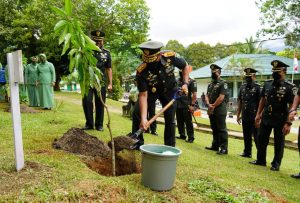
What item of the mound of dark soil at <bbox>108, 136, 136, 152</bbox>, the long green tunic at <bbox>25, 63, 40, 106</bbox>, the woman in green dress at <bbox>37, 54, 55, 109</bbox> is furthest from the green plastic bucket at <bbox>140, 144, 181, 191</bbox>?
the long green tunic at <bbox>25, 63, 40, 106</bbox>

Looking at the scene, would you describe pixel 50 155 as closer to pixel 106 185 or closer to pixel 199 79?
pixel 106 185

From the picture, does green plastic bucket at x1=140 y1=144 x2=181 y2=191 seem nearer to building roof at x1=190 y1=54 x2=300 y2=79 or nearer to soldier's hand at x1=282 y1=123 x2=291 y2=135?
soldier's hand at x1=282 y1=123 x2=291 y2=135

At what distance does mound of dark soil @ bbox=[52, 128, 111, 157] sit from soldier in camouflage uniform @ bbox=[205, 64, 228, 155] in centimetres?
288

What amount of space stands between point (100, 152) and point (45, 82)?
7.20 metres

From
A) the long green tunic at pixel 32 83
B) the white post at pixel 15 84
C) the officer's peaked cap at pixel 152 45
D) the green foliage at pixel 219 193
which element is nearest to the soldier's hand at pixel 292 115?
the green foliage at pixel 219 193

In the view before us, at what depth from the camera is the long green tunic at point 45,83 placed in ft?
36.1

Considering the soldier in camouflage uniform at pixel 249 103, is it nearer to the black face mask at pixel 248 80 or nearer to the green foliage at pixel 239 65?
the black face mask at pixel 248 80

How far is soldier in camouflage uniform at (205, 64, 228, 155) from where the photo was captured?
6750 mm

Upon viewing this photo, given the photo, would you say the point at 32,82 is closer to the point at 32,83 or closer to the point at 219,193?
the point at 32,83

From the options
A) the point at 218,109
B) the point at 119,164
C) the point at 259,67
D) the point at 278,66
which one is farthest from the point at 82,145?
the point at 259,67

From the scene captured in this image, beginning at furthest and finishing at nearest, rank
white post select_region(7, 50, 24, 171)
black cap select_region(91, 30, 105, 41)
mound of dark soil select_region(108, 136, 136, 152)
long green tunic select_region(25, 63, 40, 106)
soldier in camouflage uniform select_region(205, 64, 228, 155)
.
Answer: long green tunic select_region(25, 63, 40, 106) → soldier in camouflage uniform select_region(205, 64, 228, 155) → black cap select_region(91, 30, 105, 41) → mound of dark soil select_region(108, 136, 136, 152) → white post select_region(7, 50, 24, 171)

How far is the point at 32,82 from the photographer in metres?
11.4

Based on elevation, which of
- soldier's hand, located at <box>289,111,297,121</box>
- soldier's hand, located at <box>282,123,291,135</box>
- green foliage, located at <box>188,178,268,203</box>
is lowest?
green foliage, located at <box>188,178,268,203</box>

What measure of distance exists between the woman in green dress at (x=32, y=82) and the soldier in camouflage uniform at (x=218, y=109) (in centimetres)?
684
